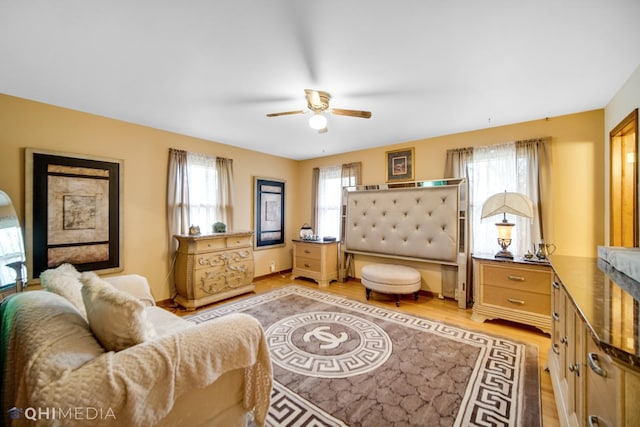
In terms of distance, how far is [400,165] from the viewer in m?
4.04

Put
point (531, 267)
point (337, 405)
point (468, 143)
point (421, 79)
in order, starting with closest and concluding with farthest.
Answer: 1. point (337, 405)
2. point (421, 79)
3. point (531, 267)
4. point (468, 143)

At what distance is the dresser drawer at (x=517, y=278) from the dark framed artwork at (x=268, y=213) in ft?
11.4

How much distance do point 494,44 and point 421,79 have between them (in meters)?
0.54

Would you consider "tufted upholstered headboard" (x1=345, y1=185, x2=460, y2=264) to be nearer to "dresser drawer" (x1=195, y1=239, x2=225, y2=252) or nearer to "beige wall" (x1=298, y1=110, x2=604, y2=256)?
"beige wall" (x1=298, y1=110, x2=604, y2=256)

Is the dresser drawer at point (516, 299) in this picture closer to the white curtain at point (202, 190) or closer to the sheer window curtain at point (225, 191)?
the sheer window curtain at point (225, 191)

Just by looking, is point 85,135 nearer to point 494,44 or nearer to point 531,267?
point 494,44

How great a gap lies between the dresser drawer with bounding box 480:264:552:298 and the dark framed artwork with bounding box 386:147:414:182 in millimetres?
1716

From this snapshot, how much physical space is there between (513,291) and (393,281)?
1.27 metres

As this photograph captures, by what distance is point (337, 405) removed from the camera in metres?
1.59

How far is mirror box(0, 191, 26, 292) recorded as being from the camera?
2014 millimetres

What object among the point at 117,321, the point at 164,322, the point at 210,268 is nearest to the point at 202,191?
the point at 210,268

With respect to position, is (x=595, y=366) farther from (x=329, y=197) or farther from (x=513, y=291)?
(x=329, y=197)

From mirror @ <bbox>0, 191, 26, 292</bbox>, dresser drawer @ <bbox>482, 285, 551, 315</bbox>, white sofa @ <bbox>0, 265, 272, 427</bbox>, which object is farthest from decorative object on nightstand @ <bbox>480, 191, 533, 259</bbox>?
mirror @ <bbox>0, 191, 26, 292</bbox>

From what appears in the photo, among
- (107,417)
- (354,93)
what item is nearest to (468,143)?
(354,93)
